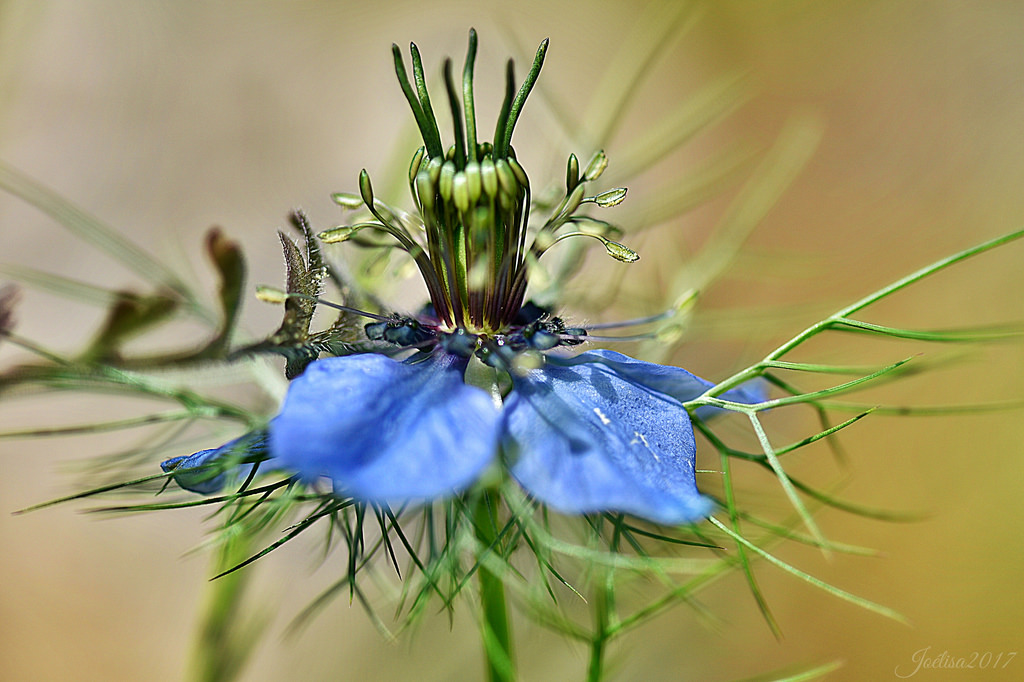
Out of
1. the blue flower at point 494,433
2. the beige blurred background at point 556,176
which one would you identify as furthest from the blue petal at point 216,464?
the beige blurred background at point 556,176

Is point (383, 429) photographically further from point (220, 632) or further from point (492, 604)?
point (220, 632)

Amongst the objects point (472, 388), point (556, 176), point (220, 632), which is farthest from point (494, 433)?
point (556, 176)

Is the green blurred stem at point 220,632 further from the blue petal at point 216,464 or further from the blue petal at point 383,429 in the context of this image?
the blue petal at point 383,429

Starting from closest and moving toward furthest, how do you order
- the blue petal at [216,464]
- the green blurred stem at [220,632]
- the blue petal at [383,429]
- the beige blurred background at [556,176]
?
the blue petal at [383,429] < the blue petal at [216,464] < the green blurred stem at [220,632] < the beige blurred background at [556,176]

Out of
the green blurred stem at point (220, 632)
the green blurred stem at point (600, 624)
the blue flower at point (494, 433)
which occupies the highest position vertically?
the blue flower at point (494, 433)

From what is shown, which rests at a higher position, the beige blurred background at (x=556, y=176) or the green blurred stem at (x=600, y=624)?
the beige blurred background at (x=556, y=176)

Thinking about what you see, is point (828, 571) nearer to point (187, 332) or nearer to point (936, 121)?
point (936, 121)

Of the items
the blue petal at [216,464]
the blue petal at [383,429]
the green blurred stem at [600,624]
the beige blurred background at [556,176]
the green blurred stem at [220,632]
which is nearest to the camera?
the blue petal at [383,429]
